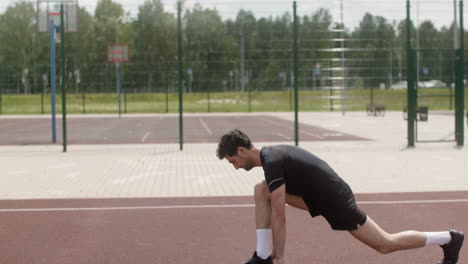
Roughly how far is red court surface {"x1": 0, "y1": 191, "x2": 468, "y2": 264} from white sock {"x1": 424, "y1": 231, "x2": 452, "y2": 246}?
0.59 meters

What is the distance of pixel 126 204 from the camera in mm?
8852

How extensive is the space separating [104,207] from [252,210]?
1.86 metres

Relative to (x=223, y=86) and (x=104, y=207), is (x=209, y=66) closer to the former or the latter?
(x=223, y=86)

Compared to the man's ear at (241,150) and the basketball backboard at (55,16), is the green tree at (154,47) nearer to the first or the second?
the basketball backboard at (55,16)

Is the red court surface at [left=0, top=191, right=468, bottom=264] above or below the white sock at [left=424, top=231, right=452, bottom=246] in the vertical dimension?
below

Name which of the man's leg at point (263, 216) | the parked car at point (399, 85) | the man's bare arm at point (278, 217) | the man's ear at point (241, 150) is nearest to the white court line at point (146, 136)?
the parked car at point (399, 85)

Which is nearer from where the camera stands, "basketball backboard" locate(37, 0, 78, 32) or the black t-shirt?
the black t-shirt

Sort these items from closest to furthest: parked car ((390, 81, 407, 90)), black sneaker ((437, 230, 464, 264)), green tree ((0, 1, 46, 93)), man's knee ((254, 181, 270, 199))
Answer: man's knee ((254, 181, 270, 199)), black sneaker ((437, 230, 464, 264)), green tree ((0, 1, 46, 93)), parked car ((390, 81, 407, 90))

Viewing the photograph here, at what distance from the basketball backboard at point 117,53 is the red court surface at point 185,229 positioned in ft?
30.1

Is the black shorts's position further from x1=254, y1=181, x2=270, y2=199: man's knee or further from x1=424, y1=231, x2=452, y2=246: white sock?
x1=424, y1=231, x2=452, y2=246: white sock

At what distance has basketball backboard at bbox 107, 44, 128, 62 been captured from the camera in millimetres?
17922


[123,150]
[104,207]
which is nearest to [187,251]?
[104,207]

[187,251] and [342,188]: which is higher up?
[342,188]

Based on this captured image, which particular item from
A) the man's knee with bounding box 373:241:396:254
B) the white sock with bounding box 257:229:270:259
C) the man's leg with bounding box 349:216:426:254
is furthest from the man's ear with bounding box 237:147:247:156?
the man's knee with bounding box 373:241:396:254
